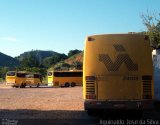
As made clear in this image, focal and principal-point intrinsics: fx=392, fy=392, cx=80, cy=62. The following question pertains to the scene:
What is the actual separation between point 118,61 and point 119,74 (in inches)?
18.7

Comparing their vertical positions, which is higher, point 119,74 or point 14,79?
point 14,79

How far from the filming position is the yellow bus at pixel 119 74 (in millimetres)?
14008

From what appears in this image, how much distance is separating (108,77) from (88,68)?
0.83 m

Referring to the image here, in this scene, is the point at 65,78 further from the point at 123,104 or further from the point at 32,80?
the point at 123,104

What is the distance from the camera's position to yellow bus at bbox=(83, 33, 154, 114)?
46.0ft

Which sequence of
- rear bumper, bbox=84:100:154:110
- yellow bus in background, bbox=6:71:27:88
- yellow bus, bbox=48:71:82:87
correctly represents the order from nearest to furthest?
rear bumper, bbox=84:100:154:110 < yellow bus in background, bbox=6:71:27:88 < yellow bus, bbox=48:71:82:87

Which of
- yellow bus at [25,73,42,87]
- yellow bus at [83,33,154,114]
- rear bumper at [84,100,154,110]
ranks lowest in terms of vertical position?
rear bumper at [84,100,154,110]

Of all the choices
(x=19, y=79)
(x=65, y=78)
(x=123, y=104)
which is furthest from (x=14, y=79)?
(x=123, y=104)

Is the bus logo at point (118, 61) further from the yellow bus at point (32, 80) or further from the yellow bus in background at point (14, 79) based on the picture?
the yellow bus at point (32, 80)

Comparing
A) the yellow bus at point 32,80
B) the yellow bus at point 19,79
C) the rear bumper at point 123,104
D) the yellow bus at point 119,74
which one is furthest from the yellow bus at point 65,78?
the rear bumper at point 123,104

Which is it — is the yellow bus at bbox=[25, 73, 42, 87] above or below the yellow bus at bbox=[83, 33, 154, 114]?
above

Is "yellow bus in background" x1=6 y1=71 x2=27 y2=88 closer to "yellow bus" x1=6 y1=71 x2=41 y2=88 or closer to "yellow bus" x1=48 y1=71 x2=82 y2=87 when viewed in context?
"yellow bus" x1=6 y1=71 x2=41 y2=88

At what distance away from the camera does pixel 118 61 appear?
46.8 ft

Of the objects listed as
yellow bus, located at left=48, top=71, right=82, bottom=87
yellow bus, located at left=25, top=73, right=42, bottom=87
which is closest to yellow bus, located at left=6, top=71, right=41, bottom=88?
yellow bus, located at left=25, top=73, right=42, bottom=87
